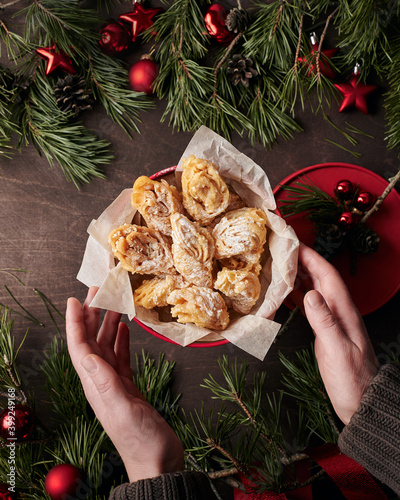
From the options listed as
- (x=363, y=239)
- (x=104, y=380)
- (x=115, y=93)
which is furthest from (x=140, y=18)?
(x=104, y=380)

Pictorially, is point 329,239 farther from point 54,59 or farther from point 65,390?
point 54,59

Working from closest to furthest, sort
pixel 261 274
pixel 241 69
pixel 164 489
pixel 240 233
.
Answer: pixel 164 489
pixel 240 233
pixel 261 274
pixel 241 69

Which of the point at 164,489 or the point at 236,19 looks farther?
the point at 236,19

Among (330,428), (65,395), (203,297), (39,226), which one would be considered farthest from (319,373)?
(39,226)

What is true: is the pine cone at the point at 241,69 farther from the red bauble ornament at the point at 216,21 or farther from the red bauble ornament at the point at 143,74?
the red bauble ornament at the point at 143,74

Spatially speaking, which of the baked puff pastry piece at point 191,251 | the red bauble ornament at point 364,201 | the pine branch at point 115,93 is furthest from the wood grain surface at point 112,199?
the baked puff pastry piece at point 191,251

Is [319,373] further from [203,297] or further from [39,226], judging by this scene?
[39,226]
